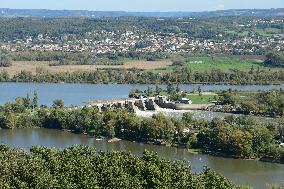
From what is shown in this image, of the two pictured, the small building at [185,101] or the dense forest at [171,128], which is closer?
the dense forest at [171,128]

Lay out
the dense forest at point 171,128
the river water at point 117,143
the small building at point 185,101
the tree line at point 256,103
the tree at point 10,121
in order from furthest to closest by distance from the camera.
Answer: the small building at point 185,101, the tree line at point 256,103, the tree at point 10,121, the dense forest at point 171,128, the river water at point 117,143

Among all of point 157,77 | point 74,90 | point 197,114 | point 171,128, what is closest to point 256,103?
point 197,114

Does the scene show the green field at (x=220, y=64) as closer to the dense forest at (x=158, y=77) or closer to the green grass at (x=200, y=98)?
the dense forest at (x=158, y=77)

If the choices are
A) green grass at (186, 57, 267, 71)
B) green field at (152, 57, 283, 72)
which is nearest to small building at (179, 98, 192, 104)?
green field at (152, 57, 283, 72)

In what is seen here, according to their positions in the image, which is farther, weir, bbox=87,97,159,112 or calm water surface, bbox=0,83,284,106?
calm water surface, bbox=0,83,284,106

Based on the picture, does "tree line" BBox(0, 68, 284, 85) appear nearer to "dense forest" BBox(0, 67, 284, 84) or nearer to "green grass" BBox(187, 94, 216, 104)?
"dense forest" BBox(0, 67, 284, 84)

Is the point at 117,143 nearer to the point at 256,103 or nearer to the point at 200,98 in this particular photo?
the point at 256,103

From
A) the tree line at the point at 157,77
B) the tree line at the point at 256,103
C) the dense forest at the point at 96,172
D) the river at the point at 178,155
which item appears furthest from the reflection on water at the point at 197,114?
the dense forest at the point at 96,172

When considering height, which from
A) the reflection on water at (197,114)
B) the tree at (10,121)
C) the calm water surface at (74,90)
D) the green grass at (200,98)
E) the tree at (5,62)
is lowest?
the tree at (5,62)
